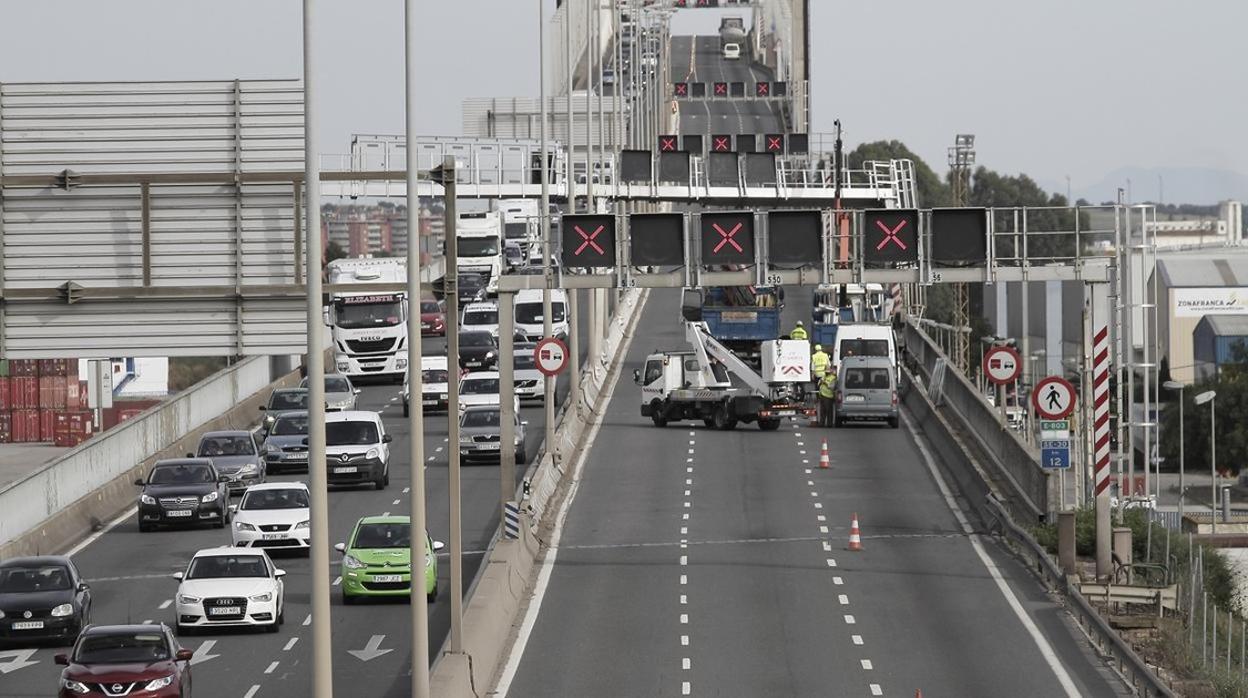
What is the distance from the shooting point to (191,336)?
1906 cm

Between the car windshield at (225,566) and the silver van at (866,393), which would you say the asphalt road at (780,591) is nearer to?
the silver van at (866,393)

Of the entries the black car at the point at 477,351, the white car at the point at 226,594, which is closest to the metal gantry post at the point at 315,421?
the white car at the point at 226,594

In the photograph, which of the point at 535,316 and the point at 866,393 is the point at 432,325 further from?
the point at 866,393

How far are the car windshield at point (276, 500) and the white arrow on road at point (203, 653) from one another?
23.5 ft

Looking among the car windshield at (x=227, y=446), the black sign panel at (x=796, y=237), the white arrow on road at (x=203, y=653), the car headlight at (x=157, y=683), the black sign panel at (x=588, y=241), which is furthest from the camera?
the car windshield at (x=227, y=446)

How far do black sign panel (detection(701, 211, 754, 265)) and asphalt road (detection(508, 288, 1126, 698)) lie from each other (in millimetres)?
5372

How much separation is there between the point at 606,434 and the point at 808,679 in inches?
1082

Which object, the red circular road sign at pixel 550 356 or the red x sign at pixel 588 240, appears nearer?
the red x sign at pixel 588 240

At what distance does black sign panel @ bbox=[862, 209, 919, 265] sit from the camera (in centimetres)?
3525

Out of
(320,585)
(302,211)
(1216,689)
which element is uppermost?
(302,211)

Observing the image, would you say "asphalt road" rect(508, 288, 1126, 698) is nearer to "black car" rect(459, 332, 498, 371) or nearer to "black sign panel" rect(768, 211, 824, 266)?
"black sign panel" rect(768, 211, 824, 266)

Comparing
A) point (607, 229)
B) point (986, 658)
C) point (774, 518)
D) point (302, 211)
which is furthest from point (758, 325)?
point (302, 211)

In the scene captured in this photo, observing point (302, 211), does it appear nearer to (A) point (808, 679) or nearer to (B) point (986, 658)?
(A) point (808, 679)

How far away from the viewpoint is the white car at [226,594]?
29.7m
